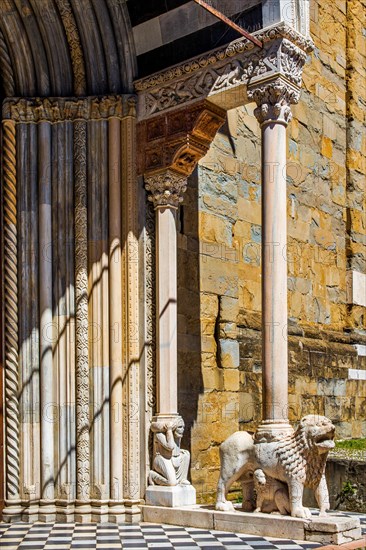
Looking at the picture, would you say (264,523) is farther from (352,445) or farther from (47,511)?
(352,445)

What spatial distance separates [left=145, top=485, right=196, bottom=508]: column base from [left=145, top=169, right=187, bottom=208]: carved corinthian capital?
2.38m

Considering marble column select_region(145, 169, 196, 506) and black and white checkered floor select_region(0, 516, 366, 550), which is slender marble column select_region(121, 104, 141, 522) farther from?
black and white checkered floor select_region(0, 516, 366, 550)

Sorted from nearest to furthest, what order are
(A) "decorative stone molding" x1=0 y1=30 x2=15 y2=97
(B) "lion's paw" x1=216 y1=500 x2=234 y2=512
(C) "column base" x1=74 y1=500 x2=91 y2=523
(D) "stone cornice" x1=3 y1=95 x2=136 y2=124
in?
(B) "lion's paw" x1=216 y1=500 x2=234 y2=512
(C) "column base" x1=74 y1=500 x2=91 y2=523
(D) "stone cornice" x1=3 y1=95 x2=136 y2=124
(A) "decorative stone molding" x1=0 y1=30 x2=15 y2=97

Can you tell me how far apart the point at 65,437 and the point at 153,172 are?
2.37m

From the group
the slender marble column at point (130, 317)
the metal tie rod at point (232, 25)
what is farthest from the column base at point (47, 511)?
the metal tie rod at point (232, 25)

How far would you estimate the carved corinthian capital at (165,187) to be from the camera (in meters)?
7.67

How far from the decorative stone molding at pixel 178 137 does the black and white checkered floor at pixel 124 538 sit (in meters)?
2.97

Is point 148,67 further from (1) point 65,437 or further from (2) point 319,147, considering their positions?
(2) point 319,147

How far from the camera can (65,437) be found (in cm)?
759

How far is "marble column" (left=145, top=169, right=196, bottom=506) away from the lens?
7.35 metres

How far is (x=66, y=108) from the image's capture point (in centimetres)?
787

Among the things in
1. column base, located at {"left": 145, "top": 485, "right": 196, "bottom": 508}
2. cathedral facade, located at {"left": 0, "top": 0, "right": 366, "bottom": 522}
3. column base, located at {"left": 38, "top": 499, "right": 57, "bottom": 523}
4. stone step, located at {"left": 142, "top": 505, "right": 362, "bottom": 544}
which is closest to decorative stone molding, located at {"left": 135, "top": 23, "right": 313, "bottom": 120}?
cathedral facade, located at {"left": 0, "top": 0, "right": 366, "bottom": 522}

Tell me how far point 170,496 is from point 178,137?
9.70ft

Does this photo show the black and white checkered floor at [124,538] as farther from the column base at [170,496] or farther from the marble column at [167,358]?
the marble column at [167,358]
